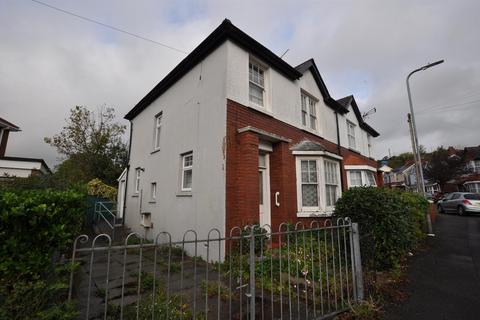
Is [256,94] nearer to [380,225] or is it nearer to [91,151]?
[380,225]

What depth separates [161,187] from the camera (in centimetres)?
977

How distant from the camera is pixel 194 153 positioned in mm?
8031

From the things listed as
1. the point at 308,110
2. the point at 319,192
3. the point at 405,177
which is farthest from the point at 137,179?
the point at 405,177

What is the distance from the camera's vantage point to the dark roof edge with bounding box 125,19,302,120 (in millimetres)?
7359

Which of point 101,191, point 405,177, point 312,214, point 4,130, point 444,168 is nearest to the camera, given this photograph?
point 312,214

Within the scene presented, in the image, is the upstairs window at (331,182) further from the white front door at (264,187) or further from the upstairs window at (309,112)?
the white front door at (264,187)

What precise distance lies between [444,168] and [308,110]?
33.9 m

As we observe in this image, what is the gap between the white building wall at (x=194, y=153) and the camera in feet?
23.0

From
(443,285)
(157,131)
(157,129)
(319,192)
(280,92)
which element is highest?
(280,92)

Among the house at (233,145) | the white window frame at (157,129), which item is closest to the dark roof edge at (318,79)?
the house at (233,145)

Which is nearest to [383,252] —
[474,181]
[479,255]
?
[479,255]

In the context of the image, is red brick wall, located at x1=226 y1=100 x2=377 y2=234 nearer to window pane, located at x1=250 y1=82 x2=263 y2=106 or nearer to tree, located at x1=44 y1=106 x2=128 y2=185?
window pane, located at x1=250 y1=82 x2=263 y2=106

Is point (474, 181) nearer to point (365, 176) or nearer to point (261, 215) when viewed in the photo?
point (365, 176)

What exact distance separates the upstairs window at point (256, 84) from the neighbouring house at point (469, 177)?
4102cm
